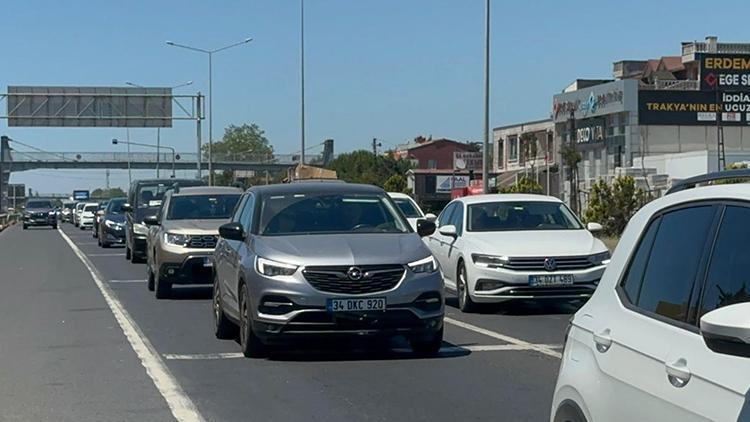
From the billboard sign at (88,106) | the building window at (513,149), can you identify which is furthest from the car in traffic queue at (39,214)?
the building window at (513,149)

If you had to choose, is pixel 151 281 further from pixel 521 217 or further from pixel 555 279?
pixel 555 279

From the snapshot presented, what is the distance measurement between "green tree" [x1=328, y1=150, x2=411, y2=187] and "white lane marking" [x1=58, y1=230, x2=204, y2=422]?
74.6 meters

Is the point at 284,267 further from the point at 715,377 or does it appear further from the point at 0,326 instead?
the point at 715,377

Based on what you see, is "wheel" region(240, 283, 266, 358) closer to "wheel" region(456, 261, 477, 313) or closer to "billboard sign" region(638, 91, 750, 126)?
"wheel" region(456, 261, 477, 313)

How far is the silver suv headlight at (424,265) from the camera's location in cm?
1105

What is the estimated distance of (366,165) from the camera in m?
97.6

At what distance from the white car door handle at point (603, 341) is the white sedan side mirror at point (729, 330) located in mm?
1305

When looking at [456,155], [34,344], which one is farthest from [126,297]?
[456,155]

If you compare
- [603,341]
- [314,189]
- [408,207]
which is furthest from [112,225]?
[603,341]

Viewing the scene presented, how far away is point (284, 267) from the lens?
10938mm

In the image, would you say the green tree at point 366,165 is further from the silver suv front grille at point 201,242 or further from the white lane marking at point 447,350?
the white lane marking at point 447,350

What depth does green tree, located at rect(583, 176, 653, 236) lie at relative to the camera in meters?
37.6

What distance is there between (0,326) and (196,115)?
156ft

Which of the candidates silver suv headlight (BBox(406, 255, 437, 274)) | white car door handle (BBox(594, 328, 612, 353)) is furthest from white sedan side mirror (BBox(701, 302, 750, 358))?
silver suv headlight (BBox(406, 255, 437, 274))
